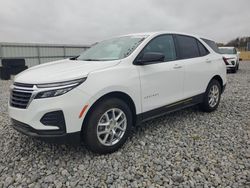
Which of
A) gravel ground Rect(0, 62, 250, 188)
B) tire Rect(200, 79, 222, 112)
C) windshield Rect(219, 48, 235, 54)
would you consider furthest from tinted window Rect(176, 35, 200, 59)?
windshield Rect(219, 48, 235, 54)

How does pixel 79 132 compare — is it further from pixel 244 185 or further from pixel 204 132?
pixel 204 132

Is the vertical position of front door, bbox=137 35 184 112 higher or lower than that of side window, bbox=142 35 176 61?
lower

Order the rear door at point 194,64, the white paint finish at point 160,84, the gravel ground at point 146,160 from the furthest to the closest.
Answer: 1. the rear door at point 194,64
2. the white paint finish at point 160,84
3. the gravel ground at point 146,160

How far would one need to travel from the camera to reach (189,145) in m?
3.05

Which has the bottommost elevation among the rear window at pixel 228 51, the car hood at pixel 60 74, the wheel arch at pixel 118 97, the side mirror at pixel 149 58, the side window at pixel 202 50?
the wheel arch at pixel 118 97

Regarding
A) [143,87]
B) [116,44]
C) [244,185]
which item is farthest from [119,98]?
[244,185]

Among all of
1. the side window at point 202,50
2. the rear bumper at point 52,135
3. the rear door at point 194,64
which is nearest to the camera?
the rear bumper at point 52,135

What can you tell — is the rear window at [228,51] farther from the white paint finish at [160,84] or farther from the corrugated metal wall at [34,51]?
the white paint finish at [160,84]

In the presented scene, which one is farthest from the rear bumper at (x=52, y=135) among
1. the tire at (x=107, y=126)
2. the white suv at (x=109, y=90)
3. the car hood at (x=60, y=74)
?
the car hood at (x=60, y=74)

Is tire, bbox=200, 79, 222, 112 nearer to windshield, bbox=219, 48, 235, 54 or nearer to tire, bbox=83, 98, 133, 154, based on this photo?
tire, bbox=83, 98, 133, 154

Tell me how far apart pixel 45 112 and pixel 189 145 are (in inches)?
81.2

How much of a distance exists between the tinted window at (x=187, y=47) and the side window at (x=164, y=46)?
0.21 metres

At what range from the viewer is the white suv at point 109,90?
7.74 feet

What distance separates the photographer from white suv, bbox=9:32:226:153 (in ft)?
7.74
